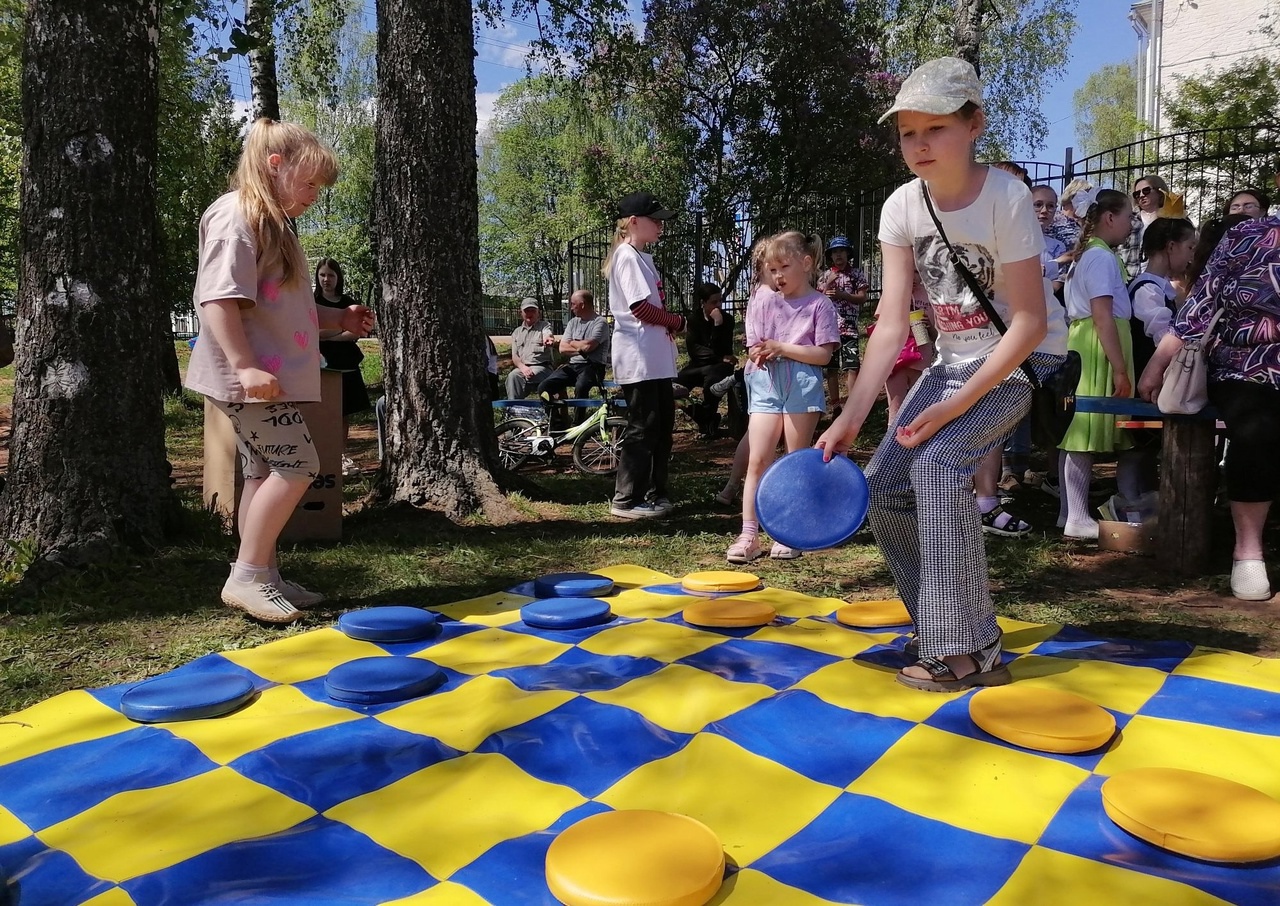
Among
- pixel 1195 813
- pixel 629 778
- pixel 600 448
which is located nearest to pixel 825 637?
pixel 629 778

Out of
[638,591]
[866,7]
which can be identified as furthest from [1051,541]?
[866,7]

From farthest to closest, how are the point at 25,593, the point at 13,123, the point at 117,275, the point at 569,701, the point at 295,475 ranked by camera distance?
the point at 13,123
the point at 117,275
the point at 25,593
the point at 295,475
the point at 569,701

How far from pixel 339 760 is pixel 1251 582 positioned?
3.56 metres

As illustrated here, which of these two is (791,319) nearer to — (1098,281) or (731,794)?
(1098,281)

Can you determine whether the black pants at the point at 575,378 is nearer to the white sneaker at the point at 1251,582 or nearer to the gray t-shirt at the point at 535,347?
the gray t-shirt at the point at 535,347

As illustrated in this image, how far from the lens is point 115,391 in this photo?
4215 millimetres

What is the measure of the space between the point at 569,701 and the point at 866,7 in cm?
1649

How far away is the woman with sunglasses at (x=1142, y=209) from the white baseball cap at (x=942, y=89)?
5.04 m

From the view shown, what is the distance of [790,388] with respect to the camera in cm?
463

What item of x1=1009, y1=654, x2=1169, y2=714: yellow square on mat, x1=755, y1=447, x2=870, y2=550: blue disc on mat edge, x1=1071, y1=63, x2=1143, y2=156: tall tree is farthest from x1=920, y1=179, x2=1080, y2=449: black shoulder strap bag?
x1=1071, y1=63, x2=1143, y2=156: tall tree

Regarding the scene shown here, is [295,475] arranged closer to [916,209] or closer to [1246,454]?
[916,209]

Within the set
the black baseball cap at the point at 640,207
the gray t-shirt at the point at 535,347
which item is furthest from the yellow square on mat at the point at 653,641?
the gray t-shirt at the point at 535,347

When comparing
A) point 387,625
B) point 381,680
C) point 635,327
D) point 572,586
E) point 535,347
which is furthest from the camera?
point 535,347

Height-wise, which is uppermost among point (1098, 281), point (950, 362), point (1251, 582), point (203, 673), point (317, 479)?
point (1098, 281)
